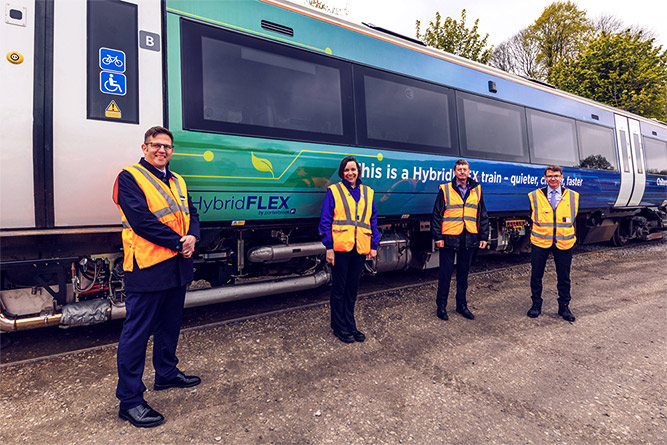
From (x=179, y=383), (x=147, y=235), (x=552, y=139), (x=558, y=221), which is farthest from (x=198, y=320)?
(x=552, y=139)

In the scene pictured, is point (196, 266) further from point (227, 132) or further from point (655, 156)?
point (655, 156)

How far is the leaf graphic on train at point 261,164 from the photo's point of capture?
3473mm

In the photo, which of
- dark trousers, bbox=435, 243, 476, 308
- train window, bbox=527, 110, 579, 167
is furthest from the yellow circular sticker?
train window, bbox=527, 110, 579, 167

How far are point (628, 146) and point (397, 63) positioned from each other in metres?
7.33

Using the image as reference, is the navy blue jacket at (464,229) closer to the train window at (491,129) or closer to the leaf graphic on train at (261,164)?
the train window at (491,129)

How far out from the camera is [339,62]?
161 inches

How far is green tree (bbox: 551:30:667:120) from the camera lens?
46.9 feet

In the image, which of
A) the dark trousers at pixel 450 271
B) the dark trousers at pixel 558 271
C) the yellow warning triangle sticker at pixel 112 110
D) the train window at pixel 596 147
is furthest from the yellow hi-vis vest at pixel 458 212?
the train window at pixel 596 147

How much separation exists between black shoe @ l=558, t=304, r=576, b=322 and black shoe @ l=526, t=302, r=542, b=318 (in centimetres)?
22

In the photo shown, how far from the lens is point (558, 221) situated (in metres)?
4.20

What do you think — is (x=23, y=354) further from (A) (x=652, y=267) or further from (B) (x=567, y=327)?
(A) (x=652, y=267)

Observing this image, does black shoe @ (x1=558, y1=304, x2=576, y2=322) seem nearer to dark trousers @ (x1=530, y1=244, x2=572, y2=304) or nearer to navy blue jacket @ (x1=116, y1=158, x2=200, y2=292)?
dark trousers @ (x1=530, y1=244, x2=572, y2=304)

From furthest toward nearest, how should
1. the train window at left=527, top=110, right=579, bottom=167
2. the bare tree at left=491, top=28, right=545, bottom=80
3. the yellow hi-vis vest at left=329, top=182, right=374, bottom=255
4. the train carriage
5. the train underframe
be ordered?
1. the bare tree at left=491, top=28, right=545, bottom=80
2. the train window at left=527, top=110, right=579, bottom=167
3. the yellow hi-vis vest at left=329, top=182, right=374, bottom=255
4. the train underframe
5. the train carriage

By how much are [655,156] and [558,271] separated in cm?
798
